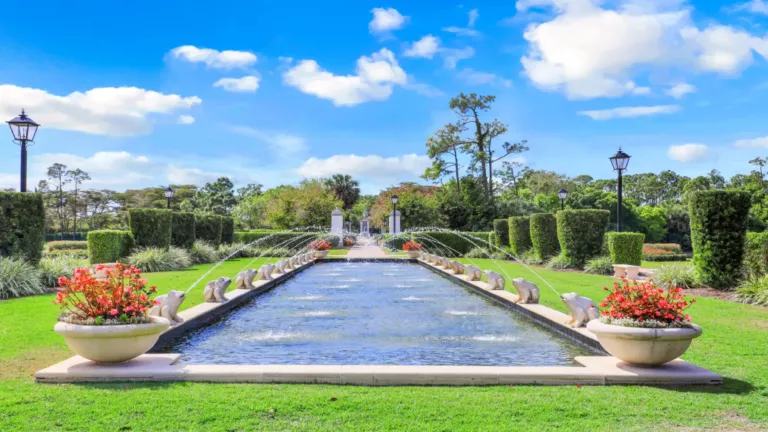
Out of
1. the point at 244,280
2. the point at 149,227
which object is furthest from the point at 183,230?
the point at 244,280

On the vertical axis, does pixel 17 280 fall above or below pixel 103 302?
below

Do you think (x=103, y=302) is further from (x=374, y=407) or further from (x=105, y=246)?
(x=105, y=246)

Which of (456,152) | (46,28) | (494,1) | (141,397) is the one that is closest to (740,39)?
(494,1)

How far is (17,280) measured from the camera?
11.8 meters

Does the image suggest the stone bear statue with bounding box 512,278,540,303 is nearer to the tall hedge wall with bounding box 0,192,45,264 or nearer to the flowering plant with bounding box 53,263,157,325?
the flowering plant with bounding box 53,263,157,325

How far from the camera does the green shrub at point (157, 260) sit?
18.7m

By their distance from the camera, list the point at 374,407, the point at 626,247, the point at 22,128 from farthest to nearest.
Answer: the point at 626,247
the point at 22,128
the point at 374,407

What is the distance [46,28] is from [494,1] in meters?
13.1

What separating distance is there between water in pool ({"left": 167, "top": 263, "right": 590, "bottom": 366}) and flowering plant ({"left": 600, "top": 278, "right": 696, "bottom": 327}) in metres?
1.00

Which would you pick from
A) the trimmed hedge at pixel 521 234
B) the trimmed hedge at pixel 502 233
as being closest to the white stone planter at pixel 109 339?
the trimmed hedge at pixel 521 234

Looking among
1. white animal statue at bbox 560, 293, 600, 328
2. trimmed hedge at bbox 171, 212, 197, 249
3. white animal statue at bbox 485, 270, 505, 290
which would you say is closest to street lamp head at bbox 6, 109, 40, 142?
trimmed hedge at bbox 171, 212, 197, 249

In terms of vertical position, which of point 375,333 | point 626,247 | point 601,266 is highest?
point 626,247

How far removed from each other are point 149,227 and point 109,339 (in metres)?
16.6

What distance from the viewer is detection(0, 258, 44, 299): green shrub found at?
1148 cm
